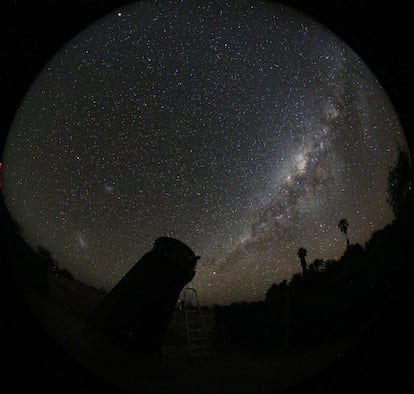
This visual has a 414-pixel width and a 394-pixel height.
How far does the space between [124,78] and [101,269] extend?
63 cm

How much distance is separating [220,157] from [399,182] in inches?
27.2

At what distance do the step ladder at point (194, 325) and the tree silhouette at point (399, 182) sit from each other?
2.47ft

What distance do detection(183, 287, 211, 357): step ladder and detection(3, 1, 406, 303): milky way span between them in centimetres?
4

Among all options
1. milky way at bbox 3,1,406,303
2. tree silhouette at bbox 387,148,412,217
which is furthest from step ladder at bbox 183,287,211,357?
tree silhouette at bbox 387,148,412,217

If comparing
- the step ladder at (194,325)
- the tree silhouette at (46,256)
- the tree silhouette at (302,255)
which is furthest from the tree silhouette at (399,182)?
the tree silhouette at (46,256)

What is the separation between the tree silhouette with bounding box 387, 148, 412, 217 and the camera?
151cm

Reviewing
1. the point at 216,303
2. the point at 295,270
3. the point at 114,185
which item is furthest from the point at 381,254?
the point at 114,185

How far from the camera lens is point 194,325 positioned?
129 cm

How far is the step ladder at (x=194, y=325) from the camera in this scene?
130 cm

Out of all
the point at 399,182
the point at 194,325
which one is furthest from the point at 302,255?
the point at 399,182

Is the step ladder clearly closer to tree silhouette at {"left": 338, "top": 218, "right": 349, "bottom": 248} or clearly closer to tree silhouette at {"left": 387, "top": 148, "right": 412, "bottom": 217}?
tree silhouette at {"left": 338, "top": 218, "right": 349, "bottom": 248}

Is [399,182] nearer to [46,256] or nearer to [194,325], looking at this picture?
[194,325]

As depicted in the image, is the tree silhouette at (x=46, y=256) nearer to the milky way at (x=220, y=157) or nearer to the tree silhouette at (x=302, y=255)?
the milky way at (x=220, y=157)

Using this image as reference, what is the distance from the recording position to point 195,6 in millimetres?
1529
